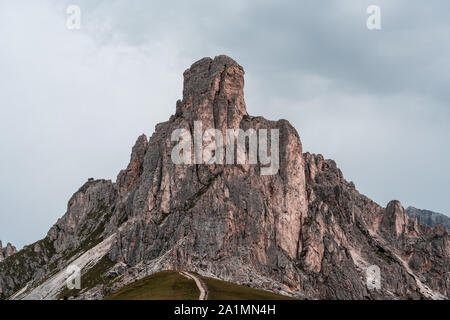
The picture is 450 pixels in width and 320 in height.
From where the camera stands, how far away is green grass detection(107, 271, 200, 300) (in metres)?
101

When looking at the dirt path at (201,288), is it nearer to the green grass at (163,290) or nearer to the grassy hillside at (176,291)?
the grassy hillside at (176,291)

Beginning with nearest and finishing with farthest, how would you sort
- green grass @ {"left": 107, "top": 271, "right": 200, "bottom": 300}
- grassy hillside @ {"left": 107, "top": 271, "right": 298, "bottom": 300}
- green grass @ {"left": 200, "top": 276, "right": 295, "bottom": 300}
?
1. green grass @ {"left": 107, "top": 271, "right": 200, "bottom": 300}
2. grassy hillside @ {"left": 107, "top": 271, "right": 298, "bottom": 300}
3. green grass @ {"left": 200, "top": 276, "right": 295, "bottom": 300}

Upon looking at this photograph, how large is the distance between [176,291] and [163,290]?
3.07m

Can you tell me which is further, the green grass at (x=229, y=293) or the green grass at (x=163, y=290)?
the green grass at (x=229, y=293)

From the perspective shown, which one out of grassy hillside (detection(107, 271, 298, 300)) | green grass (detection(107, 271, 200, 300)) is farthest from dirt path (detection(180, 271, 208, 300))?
green grass (detection(107, 271, 200, 300))

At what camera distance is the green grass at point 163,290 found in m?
101

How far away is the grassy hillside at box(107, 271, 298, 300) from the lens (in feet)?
332

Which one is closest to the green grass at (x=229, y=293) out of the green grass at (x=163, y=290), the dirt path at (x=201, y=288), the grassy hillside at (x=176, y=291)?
the grassy hillside at (x=176, y=291)

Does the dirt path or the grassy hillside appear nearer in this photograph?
the dirt path

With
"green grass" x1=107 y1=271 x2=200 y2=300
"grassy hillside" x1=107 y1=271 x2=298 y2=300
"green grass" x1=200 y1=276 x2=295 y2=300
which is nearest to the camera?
"green grass" x1=107 y1=271 x2=200 y2=300

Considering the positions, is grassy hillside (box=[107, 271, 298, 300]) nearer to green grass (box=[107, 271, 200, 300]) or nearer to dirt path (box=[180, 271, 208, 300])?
green grass (box=[107, 271, 200, 300])
